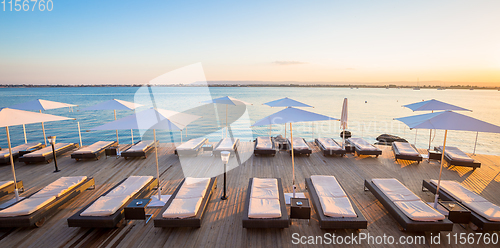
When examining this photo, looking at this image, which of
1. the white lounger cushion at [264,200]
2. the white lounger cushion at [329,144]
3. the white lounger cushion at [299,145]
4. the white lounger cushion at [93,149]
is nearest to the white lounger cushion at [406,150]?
the white lounger cushion at [329,144]

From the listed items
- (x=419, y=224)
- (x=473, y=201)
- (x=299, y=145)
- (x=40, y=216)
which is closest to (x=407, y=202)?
(x=419, y=224)

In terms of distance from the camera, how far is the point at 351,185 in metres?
5.55

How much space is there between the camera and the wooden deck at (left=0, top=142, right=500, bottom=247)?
3430mm

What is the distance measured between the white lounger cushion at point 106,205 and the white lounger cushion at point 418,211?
5.21m

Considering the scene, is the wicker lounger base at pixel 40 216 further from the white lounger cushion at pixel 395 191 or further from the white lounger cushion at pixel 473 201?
the white lounger cushion at pixel 473 201

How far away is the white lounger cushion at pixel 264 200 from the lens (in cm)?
353

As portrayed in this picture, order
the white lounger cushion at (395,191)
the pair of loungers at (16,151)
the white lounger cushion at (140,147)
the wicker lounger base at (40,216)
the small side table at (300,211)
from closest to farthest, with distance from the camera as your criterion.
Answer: the wicker lounger base at (40,216) < the small side table at (300,211) < the white lounger cushion at (395,191) < the pair of loungers at (16,151) < the white lounger cushion at (140,147)

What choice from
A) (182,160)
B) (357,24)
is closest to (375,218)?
(182,160)

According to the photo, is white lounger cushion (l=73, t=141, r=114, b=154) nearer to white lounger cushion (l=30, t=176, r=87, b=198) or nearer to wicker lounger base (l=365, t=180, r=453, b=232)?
white lounger cushion (l=30, t=176, r=87, b=198)

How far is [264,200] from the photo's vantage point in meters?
3.98

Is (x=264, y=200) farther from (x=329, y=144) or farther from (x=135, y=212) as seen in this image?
(x=329, y=144)

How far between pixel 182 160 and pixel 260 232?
4.82 meters

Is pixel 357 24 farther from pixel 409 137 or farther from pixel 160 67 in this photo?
pixel 160 67

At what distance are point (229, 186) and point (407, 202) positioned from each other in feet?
12.9
